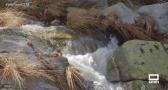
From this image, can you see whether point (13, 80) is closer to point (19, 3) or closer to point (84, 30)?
point (84, 30)

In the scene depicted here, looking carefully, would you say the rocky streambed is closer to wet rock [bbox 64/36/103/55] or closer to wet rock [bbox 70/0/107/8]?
wet rock [bbox 64/36/103/55]

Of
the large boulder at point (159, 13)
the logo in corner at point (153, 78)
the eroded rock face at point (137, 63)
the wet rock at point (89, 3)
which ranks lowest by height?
the logo in corner at point (153, 78)

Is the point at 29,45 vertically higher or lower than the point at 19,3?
lower

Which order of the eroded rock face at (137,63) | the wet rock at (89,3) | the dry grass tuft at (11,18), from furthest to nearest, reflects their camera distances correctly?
the wet rock at (89,3), the dry grass tuft at (11,18), the eroded rock face at (137,63)

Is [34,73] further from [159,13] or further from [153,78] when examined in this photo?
[159,13]

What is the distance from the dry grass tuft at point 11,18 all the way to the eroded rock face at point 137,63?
204cm

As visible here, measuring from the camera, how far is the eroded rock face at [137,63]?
18.2 ft

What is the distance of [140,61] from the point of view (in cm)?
568

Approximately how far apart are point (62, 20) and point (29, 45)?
70.6 inches

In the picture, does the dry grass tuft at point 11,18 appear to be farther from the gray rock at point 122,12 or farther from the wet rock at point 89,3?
the gray rock at point 122,12

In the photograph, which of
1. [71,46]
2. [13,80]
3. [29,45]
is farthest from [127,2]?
[13,80]

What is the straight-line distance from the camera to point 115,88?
552 cm

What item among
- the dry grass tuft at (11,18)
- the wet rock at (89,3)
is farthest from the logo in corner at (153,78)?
the wet rock at (89,3)

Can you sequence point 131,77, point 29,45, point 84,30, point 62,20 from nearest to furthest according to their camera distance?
A: point 131,77
point 29,45
point 84,30
point 62,20
